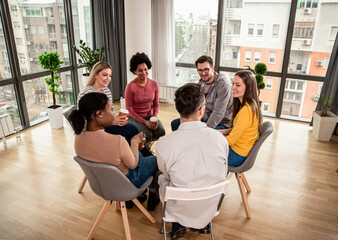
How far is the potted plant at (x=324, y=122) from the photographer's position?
3871 millimetres

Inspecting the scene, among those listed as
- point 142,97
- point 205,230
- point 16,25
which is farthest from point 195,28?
point 205,230

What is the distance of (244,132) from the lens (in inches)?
86.4

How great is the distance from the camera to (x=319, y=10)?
4188mm

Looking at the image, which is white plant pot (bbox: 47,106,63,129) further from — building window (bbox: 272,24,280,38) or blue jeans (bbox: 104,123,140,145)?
building window (bbox: 272,24,280,38)

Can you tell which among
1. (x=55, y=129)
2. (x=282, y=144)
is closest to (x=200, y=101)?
(x=282, y=144)

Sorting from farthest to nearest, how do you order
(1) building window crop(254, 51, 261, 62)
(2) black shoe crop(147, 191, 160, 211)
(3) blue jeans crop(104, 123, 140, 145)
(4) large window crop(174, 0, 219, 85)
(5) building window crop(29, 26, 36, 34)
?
(4) large window crop(174, 0, 219, 85) → (1) building window crop(254, 51, 261, 62) → (5) building window crop(29, 26, 36, 34) → (2) black shoe crop(147, 191, 160, 211) → (3) blue jeans crop(104, 123, 140, 145)

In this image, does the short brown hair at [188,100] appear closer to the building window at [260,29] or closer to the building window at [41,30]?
the building window at [260,29]

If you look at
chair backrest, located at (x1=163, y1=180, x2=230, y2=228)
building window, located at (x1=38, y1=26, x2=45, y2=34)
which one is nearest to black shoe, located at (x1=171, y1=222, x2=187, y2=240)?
chair backrest, located at (x1=163, y1=180, x2=230, y2=228)

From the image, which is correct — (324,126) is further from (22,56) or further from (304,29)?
(22,56)

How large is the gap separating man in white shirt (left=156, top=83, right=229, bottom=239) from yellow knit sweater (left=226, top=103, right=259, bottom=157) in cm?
47

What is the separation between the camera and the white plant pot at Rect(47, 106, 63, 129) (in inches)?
163

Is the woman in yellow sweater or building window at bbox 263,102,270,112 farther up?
the woman in yellow sweater

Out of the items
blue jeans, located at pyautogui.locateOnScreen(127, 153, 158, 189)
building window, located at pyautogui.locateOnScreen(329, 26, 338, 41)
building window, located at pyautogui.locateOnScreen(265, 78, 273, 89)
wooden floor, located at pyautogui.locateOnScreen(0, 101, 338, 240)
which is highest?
building window, located at pyautogui.locateOnScreen(329, 26, 338, 41)

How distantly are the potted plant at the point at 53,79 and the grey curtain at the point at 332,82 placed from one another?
4.13 meters
